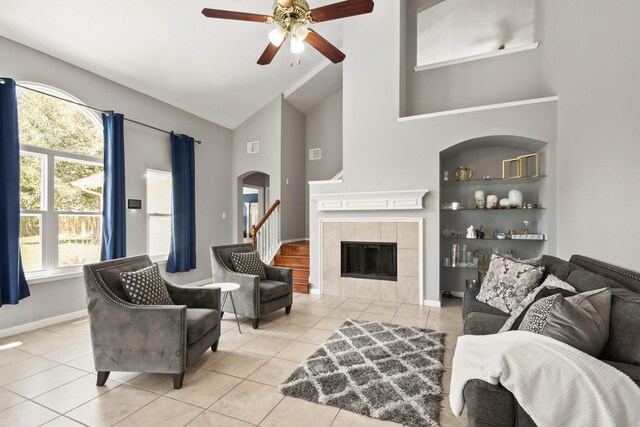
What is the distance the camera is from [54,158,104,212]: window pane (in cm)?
398

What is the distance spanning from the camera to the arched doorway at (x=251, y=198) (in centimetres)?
689

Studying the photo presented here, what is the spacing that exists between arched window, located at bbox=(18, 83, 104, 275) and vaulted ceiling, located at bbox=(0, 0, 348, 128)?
638 mm

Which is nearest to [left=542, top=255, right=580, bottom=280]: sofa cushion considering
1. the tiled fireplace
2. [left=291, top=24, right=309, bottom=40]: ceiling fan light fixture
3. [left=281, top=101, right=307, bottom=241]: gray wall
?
the tiled fireplace

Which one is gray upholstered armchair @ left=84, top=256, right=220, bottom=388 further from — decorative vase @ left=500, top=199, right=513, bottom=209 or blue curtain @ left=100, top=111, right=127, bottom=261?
decorative vase @ left=500, top=199, right=513, bottom=209

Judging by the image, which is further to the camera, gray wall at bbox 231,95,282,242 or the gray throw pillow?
gray wall at bbox 231,95,282,242

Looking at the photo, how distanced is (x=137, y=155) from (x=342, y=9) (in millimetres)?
3891

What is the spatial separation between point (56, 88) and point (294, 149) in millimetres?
4200

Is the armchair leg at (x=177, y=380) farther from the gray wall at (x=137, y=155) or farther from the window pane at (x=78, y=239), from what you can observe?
the window pane at (x=78, y=239)

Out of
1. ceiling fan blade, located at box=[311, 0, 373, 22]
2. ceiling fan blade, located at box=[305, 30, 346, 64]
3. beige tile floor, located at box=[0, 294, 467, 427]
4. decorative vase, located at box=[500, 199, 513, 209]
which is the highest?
ceiling fan blade, located at box=[311, 0, 373, 22]

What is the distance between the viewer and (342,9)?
2627 mm

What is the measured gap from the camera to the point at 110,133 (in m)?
4.31

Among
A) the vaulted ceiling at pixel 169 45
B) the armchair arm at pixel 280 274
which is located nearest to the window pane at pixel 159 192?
the vaulted ceiling at pixel 169 45

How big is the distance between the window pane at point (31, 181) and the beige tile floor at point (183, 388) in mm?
1505

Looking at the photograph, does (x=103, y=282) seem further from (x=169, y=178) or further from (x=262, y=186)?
(x=262, y=186)
